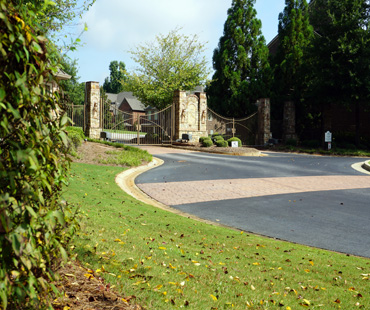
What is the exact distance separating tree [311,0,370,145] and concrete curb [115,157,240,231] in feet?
53.0

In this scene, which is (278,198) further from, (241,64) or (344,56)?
(241,64)

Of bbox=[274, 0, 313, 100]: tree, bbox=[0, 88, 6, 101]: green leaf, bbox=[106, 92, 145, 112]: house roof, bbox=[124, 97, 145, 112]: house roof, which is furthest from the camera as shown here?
bbox=[106, 92, 145, 112]: house roof

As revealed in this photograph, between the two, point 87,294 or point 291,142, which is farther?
point 291,142

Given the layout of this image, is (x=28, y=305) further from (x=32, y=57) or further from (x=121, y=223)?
(x=121, y=223)

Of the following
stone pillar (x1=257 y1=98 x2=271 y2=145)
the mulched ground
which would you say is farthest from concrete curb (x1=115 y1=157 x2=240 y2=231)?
stone pillar (x1=257 y1=98 x2=271 y2=145)

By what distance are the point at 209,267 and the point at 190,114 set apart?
77.1ft

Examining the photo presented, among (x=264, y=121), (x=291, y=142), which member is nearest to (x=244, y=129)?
(x=264, y=121)

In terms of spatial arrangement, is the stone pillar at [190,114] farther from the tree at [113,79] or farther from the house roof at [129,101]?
the tree at [113,79]

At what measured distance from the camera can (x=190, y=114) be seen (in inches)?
1093

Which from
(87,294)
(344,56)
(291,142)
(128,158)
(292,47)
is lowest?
(87,294)

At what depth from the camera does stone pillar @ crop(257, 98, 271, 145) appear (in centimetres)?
3073

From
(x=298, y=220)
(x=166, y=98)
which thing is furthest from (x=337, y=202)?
(x=166, y=98)

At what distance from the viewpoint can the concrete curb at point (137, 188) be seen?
834cm

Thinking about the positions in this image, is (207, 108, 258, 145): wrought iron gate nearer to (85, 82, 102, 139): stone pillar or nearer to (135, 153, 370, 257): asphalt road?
(85, 82, 102, 139): stone pillar
